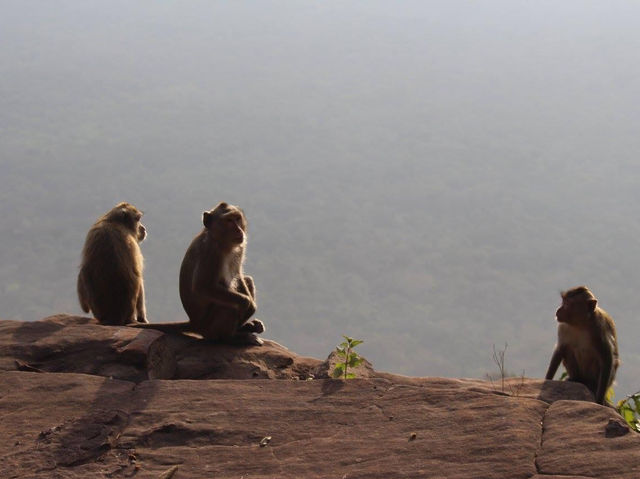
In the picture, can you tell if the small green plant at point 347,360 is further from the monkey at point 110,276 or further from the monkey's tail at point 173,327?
the monkey at point 110,276

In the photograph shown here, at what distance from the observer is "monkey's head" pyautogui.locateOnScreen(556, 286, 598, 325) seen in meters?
7.14

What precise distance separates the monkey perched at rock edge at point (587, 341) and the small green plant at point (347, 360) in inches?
87.6

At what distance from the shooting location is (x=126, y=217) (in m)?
8.02

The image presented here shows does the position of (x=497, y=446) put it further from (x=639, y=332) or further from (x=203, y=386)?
(x=639, y=332)

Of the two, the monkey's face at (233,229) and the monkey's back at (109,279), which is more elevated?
the monkey's face at (233,229)

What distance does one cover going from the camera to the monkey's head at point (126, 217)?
7969 mm

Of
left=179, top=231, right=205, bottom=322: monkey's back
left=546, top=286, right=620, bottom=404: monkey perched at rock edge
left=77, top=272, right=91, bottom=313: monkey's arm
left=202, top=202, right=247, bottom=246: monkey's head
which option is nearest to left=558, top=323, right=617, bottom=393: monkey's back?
left=546, top=286, right=620, bottom=404: monkey perched at rock edge

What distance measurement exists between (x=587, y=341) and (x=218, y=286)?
2.98 m

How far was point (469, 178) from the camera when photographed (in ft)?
277

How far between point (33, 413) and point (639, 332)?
5737 cm

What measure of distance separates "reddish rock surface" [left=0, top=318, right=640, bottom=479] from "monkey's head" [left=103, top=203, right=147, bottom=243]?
2.75 meters

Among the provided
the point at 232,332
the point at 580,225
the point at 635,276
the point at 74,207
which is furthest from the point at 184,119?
the point at 232,332

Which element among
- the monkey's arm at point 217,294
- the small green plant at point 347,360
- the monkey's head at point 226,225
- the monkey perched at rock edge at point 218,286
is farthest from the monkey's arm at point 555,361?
A: the monkey's head at point 226,225

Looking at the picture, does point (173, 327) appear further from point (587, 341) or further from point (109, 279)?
point (587, 341)
